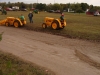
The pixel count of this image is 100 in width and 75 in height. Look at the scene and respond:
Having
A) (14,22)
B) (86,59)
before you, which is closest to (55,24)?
(14,22)

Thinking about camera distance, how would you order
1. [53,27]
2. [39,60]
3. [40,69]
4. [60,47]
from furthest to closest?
[53,27] < [60,47] < [39,60] < [40,69]

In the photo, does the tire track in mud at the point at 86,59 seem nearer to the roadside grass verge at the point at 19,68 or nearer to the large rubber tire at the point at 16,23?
the roadside grass verge at the point at 19,68

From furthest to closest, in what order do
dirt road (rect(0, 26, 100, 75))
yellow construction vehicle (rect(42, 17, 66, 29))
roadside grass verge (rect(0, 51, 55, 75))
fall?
yellow construction vehicle (rect(42, 17, 66, 29)) → dirt road (rect(0, 26, 100, 75)) → roadside grass verge (rect(0, 51, 55, 75))

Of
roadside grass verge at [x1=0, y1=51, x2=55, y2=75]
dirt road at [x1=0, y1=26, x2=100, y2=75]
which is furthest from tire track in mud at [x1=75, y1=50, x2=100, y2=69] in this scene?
roadside grass verge at [x1=0, y1=51, x2=55, y2=75]

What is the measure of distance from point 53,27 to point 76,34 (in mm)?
2983

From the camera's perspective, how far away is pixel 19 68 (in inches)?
306

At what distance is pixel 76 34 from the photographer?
53.0 ft

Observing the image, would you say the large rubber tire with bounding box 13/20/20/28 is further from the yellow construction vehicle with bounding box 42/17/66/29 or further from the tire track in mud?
the tire track in mud

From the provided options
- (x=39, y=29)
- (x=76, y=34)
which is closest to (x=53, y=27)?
(x=39, y=29)

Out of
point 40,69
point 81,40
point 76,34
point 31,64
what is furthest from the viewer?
point 76,34

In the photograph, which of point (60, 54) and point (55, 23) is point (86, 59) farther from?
point (55, 23)

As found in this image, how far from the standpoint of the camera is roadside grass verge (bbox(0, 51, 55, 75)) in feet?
23.2

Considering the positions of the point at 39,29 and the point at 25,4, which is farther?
the point at 25,4

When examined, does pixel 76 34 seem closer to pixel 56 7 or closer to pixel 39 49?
pixel 39 49
